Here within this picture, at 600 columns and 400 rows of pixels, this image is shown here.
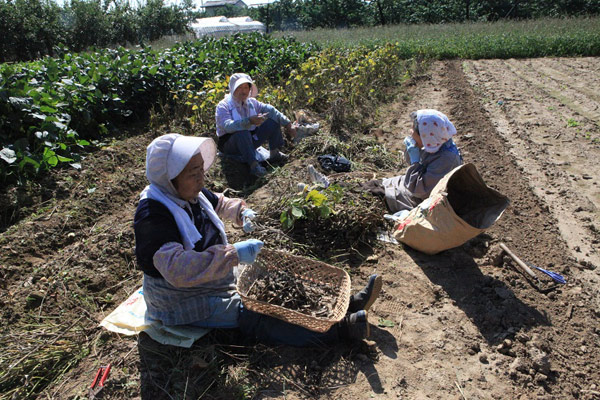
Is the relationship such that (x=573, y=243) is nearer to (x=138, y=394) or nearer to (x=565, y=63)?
(x=138, y=394)

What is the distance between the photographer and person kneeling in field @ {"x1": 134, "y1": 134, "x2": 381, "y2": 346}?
1908 mm

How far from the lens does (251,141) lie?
4730 millimetres

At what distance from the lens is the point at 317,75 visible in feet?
21.7

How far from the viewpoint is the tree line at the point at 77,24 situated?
1866 centimetres

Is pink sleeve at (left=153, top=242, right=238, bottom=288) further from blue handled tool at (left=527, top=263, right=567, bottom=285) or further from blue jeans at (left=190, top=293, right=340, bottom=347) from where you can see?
blue handled tool at (left=527, top=263, right=567, bottom=285)

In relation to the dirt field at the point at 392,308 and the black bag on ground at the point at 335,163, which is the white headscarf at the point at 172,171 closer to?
the dirt field at the point at 392,308

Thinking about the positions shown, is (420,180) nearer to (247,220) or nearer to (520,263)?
(520,263)

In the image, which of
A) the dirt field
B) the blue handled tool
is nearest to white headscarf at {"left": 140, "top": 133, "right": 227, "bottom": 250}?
the dirt field

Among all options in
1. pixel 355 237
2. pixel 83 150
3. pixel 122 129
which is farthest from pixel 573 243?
pixel 122 129

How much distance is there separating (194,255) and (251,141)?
3004 millimetres

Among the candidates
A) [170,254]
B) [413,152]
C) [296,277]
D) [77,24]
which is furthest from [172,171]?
[77,24]

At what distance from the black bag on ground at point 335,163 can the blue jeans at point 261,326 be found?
2.42m

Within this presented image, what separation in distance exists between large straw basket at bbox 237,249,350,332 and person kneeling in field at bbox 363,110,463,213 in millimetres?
1234

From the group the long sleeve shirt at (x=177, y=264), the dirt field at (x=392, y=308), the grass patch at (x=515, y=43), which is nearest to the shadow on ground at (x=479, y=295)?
the dirt field at (x=392, y=308)
